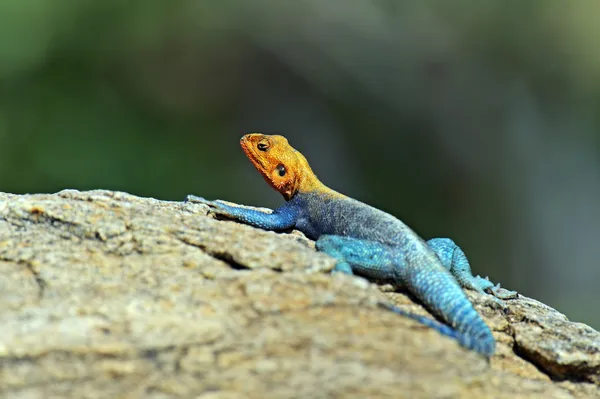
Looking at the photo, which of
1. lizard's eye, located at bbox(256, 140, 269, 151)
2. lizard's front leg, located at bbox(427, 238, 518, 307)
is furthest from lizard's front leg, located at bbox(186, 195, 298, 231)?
lizard's front leg, located at bbox(427, 238, 518, 307)

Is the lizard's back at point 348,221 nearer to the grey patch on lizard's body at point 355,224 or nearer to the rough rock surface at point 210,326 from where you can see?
the grey patch on lizard's body at point 355,224

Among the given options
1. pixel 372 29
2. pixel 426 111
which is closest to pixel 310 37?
pixel 372 29

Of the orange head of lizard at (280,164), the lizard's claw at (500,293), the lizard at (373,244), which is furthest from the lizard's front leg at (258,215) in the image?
the lizard's claw at (500,293)

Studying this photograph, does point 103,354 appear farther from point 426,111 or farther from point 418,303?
point 426,111

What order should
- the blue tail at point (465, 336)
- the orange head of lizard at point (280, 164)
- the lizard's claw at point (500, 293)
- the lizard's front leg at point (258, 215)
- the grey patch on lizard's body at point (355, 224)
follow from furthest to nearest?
the orange head of lizard at point (280, 164), the lizard's front leg at point (258, 215), the lizard's claw at point (500, 293), the grey patch on lizard's body at point (355, 224), the blue tail at point (465, 336)

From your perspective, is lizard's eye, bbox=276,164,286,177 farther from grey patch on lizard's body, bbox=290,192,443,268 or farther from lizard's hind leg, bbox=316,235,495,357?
lizard's hind leg, bbox=316,235,495,357

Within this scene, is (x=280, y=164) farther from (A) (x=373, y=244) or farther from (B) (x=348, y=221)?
(A) (x=373, y=244)
